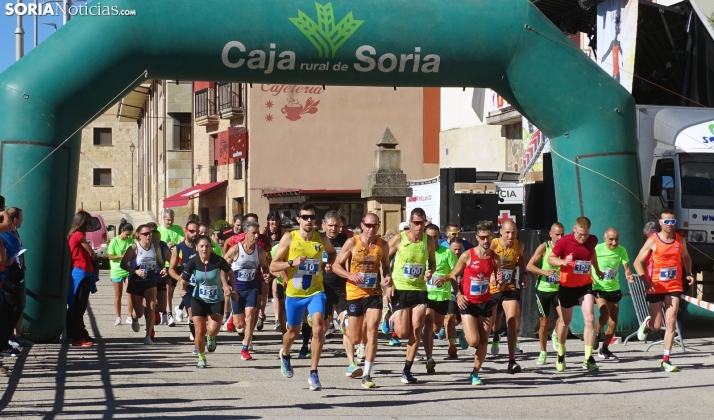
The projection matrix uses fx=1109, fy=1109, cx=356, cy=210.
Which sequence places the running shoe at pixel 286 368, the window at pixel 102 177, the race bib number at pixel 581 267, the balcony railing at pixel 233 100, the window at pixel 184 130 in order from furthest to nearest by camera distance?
the window at pixel 102 177 < the window at pixel 184 130 < the balcony railing at pixel 233 100 < the race bib number at pixel 581 267 < the running shoe at pixel 286 368

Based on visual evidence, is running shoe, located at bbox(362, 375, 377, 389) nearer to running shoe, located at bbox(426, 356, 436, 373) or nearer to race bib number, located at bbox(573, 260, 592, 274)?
running shoe, located at bbox(426, 356, 436, 373)

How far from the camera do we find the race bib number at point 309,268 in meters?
11.0

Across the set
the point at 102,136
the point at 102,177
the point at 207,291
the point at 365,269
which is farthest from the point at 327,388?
the point at 102,136

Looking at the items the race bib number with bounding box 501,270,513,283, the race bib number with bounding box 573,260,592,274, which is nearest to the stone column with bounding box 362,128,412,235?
the race bib number with bounding box 501,270,513,283

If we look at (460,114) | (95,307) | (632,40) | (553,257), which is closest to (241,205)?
(460,114)

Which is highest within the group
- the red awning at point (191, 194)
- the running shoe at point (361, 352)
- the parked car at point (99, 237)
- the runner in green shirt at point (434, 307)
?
the red awning at point (191, 194)

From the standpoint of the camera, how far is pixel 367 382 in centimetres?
1070

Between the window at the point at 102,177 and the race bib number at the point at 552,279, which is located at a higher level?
the window at the point at 102,177

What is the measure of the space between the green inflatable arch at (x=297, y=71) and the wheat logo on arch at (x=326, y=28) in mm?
14

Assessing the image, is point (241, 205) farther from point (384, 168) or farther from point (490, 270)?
point (490, 270)

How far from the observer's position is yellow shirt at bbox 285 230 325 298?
1101 cm

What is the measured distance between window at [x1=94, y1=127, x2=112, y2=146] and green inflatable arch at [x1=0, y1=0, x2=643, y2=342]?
54.0 m

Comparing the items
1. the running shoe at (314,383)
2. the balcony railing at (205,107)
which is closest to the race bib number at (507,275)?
the running shoe at (314,383)

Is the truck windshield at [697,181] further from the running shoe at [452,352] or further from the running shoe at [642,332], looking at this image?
the running shoe at [452,352]
